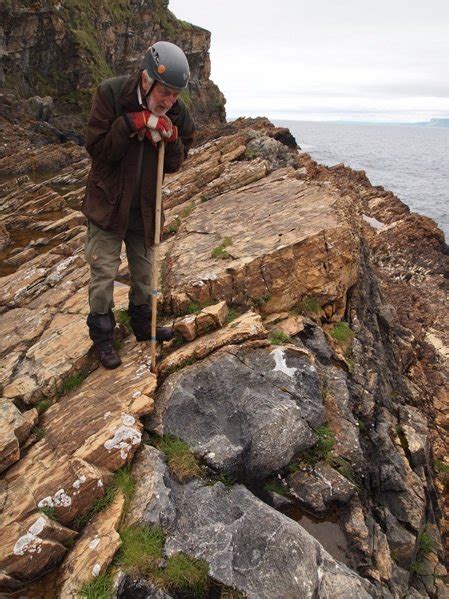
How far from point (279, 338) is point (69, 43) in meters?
62.5

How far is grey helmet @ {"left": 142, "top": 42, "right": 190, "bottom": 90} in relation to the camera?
16.4ft

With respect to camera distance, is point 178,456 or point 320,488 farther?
point 320,488

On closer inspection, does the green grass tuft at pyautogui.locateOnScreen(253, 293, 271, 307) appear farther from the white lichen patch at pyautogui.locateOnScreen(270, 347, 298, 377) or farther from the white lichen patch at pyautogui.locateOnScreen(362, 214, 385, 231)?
the white lichen patch at pyautogui.locateOnScreen(362, 214, 385, 231)

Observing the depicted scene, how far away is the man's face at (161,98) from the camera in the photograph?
5.15 m

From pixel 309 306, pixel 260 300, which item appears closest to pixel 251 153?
pixel 309 306

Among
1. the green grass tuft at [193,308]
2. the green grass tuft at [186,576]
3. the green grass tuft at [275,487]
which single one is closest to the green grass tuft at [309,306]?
the green grass tuft at [193,308]

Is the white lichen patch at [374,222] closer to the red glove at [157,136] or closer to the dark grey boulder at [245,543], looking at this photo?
the red glove at [157,136]

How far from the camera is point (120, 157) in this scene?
5664 millimetres

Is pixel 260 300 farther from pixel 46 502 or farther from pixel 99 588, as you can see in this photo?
pixel 99 588

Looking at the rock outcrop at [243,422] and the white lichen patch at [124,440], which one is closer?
the rock outcrop at [243,422]

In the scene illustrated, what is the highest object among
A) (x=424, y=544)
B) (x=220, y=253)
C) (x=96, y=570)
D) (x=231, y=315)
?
(x=220, y=253)

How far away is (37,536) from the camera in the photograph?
174 inches

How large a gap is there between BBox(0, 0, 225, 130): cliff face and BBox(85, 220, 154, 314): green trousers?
54323 millimetres

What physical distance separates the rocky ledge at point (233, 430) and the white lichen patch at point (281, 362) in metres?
0.03
